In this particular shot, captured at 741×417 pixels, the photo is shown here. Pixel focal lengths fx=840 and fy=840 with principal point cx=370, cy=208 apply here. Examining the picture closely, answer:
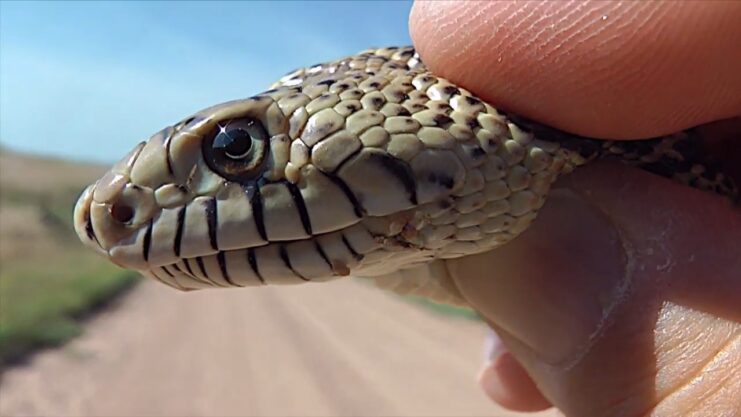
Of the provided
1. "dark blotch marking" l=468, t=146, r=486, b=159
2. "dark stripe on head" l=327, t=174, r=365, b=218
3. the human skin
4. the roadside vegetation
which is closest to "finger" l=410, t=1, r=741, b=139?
the human skin

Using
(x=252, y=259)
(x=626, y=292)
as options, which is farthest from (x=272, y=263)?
(x=626, y=292)

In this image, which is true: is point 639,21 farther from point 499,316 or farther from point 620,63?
point 499,316

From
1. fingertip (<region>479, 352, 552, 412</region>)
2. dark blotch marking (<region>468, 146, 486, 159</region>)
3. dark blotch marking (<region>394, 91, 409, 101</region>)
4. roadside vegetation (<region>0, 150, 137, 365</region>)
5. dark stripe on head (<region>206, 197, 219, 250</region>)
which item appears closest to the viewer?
dark stripe on head (<region>206, 197, 219, 250</region>)

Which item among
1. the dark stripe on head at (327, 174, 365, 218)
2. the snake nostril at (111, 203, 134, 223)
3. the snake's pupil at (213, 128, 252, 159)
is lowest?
the dark stripe on head at (327, 174, 365, 218)

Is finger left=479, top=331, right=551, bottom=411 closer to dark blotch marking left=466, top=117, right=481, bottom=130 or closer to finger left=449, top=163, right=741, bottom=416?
finger left=449, top=163, right=741, bottom=416

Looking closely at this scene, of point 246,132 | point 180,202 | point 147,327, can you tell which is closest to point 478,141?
point 246,132
